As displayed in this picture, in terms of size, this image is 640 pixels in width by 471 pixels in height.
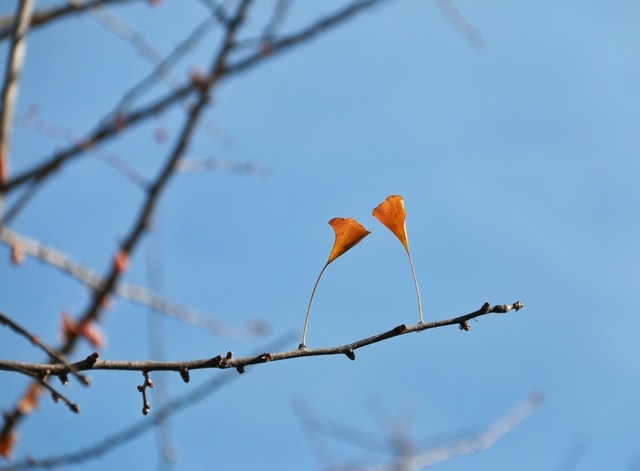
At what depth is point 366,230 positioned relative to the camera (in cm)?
228

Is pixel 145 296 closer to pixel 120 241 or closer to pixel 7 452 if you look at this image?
pixel 120 241

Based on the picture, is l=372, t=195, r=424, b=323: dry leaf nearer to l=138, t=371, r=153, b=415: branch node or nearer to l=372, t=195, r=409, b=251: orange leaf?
l=372, t=195, r=409, b=251: orange leaf

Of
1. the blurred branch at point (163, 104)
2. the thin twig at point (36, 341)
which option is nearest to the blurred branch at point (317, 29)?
the blurred branch at point (163, 104)

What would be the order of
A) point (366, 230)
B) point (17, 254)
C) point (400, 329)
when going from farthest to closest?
point (17, 254), point (366, 230), point (400, 329)

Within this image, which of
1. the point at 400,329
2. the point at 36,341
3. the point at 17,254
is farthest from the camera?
the point at 17,254

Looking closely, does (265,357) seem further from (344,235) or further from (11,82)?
(11,82)

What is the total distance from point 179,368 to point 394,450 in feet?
17.9

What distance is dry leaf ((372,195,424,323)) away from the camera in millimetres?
2355

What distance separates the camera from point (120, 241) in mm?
3092

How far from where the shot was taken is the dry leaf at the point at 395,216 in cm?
236

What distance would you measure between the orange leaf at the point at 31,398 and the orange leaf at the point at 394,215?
1549 millimetres

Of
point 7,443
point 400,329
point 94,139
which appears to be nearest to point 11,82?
point 94,139

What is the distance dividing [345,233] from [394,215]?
0.20m

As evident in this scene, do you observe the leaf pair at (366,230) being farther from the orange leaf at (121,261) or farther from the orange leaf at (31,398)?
the orange leaf at (31,398)
